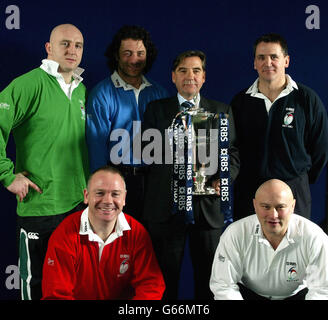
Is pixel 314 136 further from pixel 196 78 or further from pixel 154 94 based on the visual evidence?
pixel 154 94

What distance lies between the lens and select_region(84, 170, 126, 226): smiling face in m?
2.37

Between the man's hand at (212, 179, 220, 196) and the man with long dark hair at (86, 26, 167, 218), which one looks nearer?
the man's hand at (212, 179, 220, 196)

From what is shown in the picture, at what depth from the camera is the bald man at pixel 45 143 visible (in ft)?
8.86

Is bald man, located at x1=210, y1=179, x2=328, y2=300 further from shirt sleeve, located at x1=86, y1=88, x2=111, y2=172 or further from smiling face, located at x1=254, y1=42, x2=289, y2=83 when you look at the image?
shirt sleeve, located at x1=86, y1=88, x2=111, y2=172

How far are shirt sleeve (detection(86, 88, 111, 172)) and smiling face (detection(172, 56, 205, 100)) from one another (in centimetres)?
46

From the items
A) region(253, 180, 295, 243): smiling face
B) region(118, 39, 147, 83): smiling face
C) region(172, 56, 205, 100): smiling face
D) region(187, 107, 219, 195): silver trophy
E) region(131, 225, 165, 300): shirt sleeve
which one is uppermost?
region(118, 39, 147, 83): smiling face

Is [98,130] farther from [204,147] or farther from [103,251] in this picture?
[103,251]

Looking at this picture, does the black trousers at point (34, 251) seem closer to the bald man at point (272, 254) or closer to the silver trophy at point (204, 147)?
the silver trophy at point (204, 147)

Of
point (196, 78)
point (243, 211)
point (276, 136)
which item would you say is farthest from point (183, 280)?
point (196, 78)

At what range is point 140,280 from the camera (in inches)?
95.0

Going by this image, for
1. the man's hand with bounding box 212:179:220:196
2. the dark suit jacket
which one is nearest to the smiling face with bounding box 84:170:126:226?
the dark suit jacket

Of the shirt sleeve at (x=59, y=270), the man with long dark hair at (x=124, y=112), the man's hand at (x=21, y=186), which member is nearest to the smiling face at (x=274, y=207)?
the man with long dark hair at (x=124, y=112)

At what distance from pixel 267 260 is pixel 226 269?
215 millimetres
